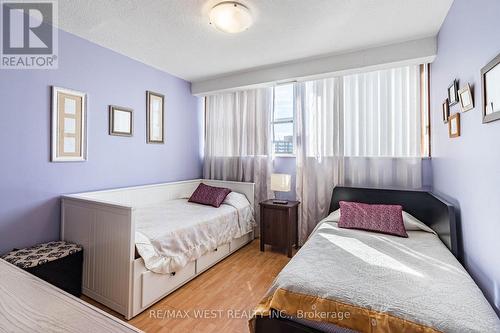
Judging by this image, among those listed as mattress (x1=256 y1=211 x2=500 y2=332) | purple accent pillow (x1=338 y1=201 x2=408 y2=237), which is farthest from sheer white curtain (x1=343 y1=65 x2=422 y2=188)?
mattress (x1=256 y1=211 x2=500 y2=332)

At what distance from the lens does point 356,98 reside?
2.95m

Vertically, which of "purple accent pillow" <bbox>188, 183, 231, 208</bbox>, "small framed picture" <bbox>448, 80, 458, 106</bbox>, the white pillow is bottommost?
the white pillow

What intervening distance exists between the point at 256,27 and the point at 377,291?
2361 millimetres

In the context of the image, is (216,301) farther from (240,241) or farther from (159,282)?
(240,241)

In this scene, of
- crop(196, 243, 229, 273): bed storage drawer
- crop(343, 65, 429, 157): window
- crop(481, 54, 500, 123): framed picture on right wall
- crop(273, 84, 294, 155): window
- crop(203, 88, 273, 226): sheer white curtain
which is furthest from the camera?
crop(203, 88, 273, 226): sheer white curtain

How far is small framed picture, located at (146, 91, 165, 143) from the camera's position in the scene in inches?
128

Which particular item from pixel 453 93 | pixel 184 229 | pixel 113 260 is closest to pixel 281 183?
pixel 184 229

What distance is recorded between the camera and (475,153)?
5.03ft

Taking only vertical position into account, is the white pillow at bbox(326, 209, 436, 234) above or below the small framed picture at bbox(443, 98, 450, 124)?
below

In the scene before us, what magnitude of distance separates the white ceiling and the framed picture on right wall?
1011 mm

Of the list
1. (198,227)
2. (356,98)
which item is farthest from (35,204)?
(356,98)

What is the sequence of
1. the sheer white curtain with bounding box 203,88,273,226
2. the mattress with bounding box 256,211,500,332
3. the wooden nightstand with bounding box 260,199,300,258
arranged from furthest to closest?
the sheer white curtain with bounding box 203,88,273,226, the wooden nightstand with bounding box 260,199,300,258, the mattress with bounding box 256,211,500,332

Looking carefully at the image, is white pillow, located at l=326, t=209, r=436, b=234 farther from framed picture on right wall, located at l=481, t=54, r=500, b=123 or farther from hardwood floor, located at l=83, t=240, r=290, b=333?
hardwood floor, located at l=83, t=240, r=290, b=333

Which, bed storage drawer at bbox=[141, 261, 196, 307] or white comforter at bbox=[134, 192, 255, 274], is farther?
white comforter at bbox=[134, 192, 255, 274]
